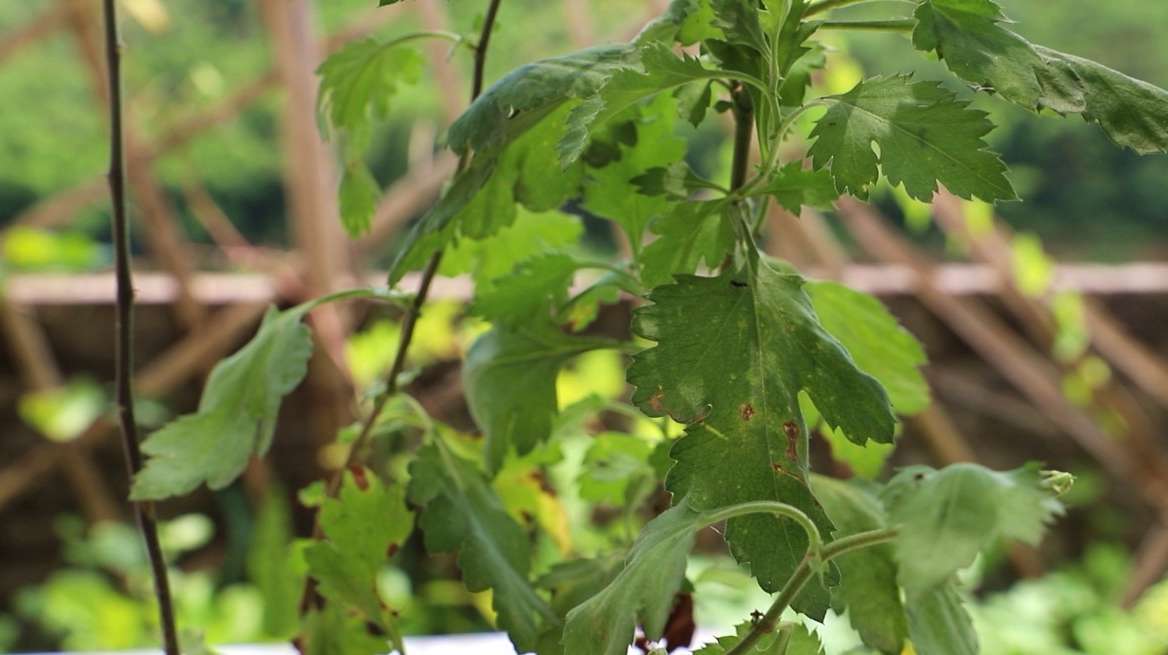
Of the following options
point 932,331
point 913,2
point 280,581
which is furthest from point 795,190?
point 932,331

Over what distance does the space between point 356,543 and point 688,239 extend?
6.1 inches

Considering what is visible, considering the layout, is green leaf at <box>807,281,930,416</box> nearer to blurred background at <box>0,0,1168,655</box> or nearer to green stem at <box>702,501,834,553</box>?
green stem at <box>702,501,834,553</box>

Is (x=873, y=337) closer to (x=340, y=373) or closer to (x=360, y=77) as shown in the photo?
(x=360, y=77)

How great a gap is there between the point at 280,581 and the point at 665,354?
1.12 feet

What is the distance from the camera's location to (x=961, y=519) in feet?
0.75

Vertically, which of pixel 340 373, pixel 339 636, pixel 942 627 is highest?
pixel 340 373

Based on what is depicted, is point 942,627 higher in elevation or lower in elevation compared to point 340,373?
lower

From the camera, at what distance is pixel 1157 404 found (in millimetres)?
1809

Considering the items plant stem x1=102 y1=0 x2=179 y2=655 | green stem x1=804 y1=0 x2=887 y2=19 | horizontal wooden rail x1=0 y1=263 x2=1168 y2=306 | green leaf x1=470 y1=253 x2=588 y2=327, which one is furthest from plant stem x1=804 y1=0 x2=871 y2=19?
horizontal wooden rail x1=0 y1=263 x2=1168 y2=306

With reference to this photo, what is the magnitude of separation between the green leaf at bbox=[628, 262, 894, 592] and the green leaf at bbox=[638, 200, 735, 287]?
4 cm

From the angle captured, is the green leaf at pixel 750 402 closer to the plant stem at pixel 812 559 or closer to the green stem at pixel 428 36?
the plant stem at pixel 812 559

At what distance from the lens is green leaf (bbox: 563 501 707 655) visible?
272mm

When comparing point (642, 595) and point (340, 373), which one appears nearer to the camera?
point (642, 595)

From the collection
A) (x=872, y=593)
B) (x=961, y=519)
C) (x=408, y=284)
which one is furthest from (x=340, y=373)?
(x=961, y=519)
